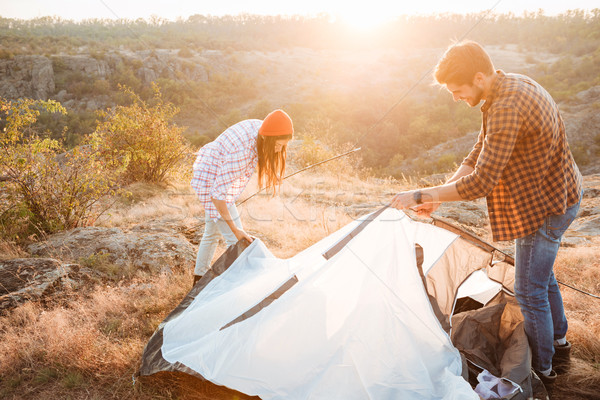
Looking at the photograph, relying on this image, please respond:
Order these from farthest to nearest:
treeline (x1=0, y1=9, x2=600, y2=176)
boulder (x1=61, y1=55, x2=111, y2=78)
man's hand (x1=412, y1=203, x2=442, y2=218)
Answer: boulder (x1=61, y1=55, x2=111, y2=78) → treeline (x1=0, y1=9, x2=600, y2=176) → man's hand (x1=412, y1=203, x2=442, y2=218)

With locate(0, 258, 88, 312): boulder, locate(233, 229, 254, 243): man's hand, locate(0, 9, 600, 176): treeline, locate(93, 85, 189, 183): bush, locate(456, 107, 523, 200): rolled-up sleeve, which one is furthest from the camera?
locate(0, 9, 600, 176): treeline

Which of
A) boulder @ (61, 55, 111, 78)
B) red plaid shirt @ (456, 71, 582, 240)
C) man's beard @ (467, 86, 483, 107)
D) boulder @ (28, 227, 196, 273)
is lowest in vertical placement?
boulder @ (28, 227, 196, 273)

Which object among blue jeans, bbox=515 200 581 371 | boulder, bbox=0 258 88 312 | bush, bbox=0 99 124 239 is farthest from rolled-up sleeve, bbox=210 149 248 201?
bush, bbox=0 99 124 239

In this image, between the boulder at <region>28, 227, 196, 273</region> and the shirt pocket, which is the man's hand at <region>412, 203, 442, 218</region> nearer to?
the shirt pocket

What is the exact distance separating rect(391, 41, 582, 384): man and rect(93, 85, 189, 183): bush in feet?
26.1

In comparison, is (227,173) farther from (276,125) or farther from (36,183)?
(36,183)

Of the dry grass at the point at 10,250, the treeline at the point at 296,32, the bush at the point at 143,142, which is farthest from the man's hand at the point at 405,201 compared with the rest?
the treeline at the point at 296,32

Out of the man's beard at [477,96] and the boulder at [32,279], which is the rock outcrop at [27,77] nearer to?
the boulder at [32,279]

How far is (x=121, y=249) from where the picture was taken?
4395mm

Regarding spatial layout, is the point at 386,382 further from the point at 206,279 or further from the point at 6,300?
the point at 6,300

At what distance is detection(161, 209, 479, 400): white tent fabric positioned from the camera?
1.97 metres

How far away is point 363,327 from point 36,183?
16.5ft

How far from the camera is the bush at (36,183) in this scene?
4.95 m

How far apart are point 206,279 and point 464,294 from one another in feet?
6.76
